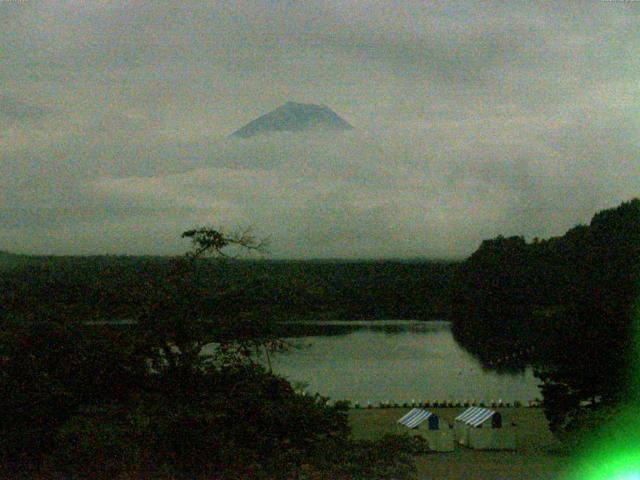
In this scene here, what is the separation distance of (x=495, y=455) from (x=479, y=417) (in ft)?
5.88

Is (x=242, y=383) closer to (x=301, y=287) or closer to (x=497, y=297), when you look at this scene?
(x=301, y=287)

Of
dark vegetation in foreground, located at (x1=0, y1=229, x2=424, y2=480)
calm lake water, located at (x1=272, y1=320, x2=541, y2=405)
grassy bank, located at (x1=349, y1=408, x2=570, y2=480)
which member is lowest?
calm lake water, located at (x1=272, y1=320, x2=541, y2=405)

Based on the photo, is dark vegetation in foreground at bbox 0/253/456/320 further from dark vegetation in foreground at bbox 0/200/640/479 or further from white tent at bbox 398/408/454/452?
white tent at bbox 398/408/454/452

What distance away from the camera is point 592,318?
12383mm

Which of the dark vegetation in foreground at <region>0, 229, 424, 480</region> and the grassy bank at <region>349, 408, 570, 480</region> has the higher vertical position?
the dark vegetation in foreground at <region>0, 229, 424, 480</region>

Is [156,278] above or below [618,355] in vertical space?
above

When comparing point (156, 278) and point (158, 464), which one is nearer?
point (158, 464)

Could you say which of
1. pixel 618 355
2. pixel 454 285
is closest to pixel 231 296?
pixel 618 355

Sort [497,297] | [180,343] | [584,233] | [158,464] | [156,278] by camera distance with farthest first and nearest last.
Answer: [497,297] < [584,233] < [156,278] < [180,343] < [158,464]

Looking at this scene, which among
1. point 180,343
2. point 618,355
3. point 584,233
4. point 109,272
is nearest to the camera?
point 180,343

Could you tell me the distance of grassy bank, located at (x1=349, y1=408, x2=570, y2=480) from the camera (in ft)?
34.9

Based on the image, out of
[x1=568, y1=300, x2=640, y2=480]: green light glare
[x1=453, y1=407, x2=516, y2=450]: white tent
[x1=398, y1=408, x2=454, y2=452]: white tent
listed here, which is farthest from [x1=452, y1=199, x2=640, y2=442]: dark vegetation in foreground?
[x1=568, y1=300, x2=640, y2=480]: green light glare

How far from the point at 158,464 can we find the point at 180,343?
86cm

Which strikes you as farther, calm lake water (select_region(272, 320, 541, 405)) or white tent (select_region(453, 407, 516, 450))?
calm lake water (select_region(272, 320, 541, 405))
